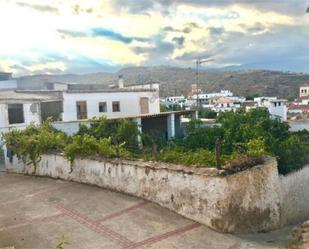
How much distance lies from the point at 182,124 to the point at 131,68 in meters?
125

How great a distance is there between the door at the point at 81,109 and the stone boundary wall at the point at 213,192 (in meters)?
15.5

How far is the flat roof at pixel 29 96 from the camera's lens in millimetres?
24625

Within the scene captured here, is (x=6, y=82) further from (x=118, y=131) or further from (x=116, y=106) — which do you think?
(x=118, y=131)

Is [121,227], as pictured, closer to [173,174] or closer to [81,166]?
[173,174]

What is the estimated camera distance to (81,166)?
49.5 feet

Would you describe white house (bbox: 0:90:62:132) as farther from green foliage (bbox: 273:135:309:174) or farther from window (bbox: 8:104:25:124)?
green foliage (bbox: 273:135:309:174)

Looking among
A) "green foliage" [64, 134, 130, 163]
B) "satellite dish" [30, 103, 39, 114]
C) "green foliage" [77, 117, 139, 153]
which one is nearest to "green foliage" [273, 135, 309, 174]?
"green foliage" [64, 134, 130, 163]

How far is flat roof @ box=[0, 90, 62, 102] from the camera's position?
24.6 m

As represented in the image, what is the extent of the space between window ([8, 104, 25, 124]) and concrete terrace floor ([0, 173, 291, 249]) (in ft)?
35.8

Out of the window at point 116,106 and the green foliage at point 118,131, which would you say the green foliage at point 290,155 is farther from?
the window at point 116,106

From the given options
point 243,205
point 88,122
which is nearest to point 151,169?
point 243,205

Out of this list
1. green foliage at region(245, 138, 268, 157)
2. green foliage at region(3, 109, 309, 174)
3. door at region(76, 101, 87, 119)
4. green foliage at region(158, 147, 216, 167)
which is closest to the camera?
green foliage at region(245, 138, 268, 157)

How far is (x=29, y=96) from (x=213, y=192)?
19.5 meters

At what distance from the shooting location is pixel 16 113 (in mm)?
24312
